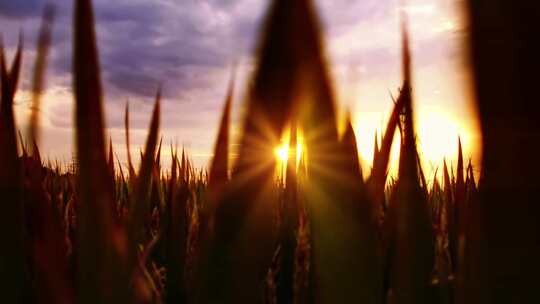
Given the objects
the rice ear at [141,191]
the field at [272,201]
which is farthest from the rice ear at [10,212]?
the rice ear at [141,191]

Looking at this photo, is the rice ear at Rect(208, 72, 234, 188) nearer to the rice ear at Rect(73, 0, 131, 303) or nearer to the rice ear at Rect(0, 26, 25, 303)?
the rice ear at Rect(73, 0, 131, 303)

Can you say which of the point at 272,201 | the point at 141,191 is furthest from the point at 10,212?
the point at 272,201

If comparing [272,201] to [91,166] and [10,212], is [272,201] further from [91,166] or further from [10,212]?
[10,212]

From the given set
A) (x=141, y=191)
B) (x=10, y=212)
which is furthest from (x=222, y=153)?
(x=10, y=212)

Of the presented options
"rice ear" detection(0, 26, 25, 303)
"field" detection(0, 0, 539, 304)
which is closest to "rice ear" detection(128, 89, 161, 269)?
"field" detection(0, 0, 539, 304)

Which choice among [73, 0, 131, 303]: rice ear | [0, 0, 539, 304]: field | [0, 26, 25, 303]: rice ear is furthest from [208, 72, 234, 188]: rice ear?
[0, 26, 25, 303]: rice ear

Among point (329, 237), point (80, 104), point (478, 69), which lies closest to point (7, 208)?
point (80, 104)

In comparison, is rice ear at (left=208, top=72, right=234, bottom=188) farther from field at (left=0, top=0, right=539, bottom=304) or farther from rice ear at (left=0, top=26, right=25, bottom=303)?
rice ear at (left=0, top=26, right=25, bottom=303)

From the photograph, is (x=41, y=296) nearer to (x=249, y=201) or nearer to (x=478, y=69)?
(x=249, y=201)

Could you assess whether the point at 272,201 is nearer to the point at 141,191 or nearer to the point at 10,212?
the point at 141,191

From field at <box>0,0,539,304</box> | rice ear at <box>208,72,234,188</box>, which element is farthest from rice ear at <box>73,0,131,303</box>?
rice ear at <box>208,72,234,188</box>

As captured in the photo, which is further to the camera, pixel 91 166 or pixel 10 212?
pixel 10 212

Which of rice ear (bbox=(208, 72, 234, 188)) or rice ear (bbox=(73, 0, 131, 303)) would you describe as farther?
rice ear (bbox=(208, 72, 234, 188))

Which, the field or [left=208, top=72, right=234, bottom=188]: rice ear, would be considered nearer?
the field
